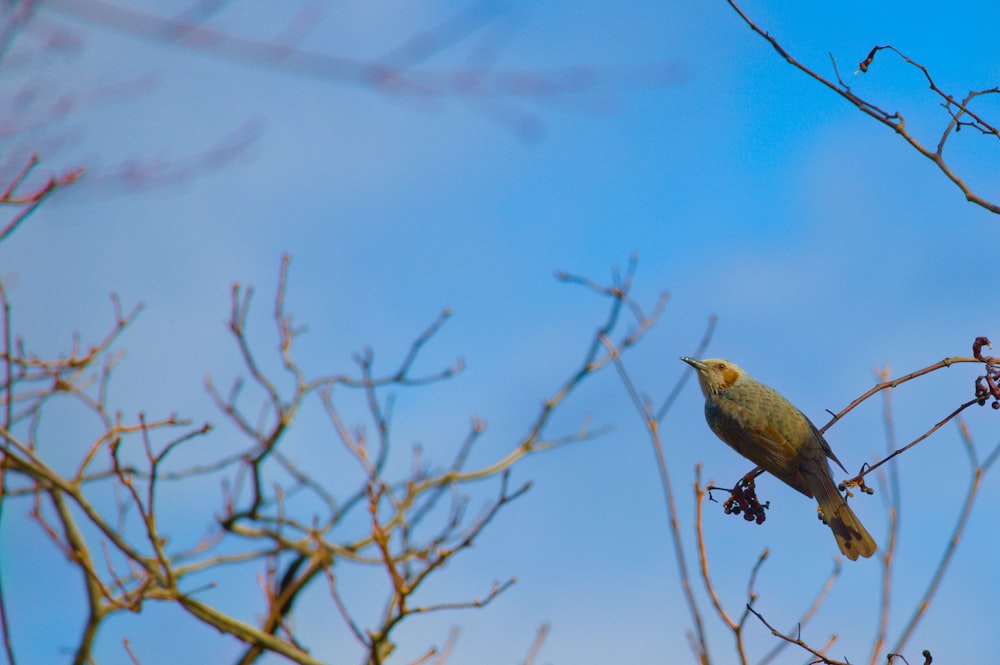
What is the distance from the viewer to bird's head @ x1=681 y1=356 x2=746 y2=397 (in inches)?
220

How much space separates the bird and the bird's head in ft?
0.57

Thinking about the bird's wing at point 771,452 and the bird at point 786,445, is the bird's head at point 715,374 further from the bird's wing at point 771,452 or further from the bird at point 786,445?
the bird's wing at point 771,452

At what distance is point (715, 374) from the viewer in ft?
18.7

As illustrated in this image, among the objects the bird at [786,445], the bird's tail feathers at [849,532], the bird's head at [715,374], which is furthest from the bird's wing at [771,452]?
the bird's head at [715,374]

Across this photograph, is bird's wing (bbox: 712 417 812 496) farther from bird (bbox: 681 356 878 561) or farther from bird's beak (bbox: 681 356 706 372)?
bird's beak (bbox: 681 356 706 372)

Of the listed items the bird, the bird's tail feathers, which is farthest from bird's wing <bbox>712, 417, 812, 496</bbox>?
the bird's tail feathers

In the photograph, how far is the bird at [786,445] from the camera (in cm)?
416

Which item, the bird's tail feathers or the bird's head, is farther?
the bird's head

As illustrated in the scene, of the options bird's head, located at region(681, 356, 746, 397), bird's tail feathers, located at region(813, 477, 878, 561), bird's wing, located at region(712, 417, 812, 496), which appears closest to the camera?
bird's tail feathers, located at region(813, 477, 878, 561)

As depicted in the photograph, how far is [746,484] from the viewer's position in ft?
12.5

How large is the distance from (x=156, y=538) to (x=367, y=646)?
4.02 feet

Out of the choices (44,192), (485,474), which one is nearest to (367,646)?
(44,192)

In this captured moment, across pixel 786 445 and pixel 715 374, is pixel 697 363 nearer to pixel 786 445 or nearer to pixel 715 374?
pixel 715 374

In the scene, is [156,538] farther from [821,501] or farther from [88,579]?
[821,501]
